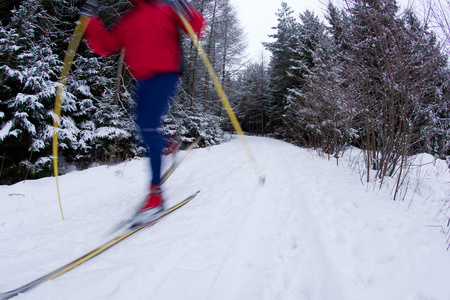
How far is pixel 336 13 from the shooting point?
299cm

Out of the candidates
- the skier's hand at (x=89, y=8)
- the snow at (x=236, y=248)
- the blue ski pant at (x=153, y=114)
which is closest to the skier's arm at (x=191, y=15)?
the blue ski pant at (x=153, y=114)

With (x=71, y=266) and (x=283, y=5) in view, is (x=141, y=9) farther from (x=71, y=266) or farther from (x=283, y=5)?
(x=283, y=5)

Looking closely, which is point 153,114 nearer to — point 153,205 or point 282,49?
point 153,205

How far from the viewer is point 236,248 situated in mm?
1273

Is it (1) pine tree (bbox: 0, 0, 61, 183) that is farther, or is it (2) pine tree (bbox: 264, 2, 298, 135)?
(2) pine tree (bbox: 264, 2, 298, 135)

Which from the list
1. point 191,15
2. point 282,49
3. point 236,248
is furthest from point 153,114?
point 282,49

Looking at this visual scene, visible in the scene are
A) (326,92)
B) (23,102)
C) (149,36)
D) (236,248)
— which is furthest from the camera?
(326,92)

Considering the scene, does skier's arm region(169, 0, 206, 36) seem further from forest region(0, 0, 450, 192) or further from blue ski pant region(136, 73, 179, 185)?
blue ski pant region(136, 73, 179, 185)

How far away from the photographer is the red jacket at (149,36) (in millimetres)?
1650

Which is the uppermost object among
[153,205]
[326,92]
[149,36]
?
[326,92]

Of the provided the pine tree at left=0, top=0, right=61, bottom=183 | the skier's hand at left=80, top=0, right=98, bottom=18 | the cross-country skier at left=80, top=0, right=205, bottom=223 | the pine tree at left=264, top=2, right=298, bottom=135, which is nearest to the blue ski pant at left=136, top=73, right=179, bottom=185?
the cross-country skier at left=80, top=0, right=205, bottom=223

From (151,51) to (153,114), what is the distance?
0.53 meters

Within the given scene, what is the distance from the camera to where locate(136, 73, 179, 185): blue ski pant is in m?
1.77

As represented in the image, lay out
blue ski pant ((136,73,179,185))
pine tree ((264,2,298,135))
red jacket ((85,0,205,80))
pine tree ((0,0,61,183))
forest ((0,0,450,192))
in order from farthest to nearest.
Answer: pine tree ((264,2,298,135))
pine tree ((0,0,61,183))
forest ((0,0,450,192))
blue ski pant ((136,73,179,185))
red jacket ((85,0,205,80))
